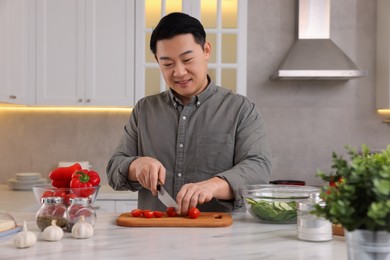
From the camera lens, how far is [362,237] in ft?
3.52

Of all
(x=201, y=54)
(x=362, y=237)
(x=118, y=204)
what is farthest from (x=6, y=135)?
(x=362, y=237)

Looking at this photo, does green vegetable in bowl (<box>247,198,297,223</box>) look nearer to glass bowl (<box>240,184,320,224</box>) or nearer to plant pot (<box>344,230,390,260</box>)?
glass bowl (<box>240,184,320,224</box>)

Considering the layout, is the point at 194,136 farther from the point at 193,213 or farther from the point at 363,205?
the point at 363,205

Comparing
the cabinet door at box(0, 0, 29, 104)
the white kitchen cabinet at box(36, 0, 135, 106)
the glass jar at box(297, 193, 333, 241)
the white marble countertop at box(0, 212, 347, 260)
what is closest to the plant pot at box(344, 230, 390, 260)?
the white marble countertop at box(0, 212, 347, 260)

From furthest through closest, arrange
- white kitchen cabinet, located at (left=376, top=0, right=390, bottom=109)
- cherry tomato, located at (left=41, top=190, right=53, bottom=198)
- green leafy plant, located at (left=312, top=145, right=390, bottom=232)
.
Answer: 1. white kitchen cabinet, located at (left=376, top=0, right=390, bottom=109)
2. cherry tomato, located at (left=41, top=190, right=53, bottom=198)
3. green leafy plant, located at (left=312, top=145, right=390, bottom=232)

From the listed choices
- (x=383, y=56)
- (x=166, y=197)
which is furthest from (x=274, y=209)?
(x=383, y=56)

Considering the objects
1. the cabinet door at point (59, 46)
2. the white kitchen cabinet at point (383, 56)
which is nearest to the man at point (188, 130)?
the cabinet door at point (59, 46)

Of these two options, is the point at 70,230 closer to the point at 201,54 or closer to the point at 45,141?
the point at 201,54

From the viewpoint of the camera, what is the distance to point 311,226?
151 centimetres

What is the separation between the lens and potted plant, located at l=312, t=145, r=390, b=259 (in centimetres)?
99

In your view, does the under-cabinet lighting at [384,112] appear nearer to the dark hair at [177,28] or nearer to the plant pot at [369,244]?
the dark hair at [177,28]

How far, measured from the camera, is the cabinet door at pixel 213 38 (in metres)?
3.94

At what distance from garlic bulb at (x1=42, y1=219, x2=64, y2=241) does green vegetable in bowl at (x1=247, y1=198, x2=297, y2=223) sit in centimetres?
63

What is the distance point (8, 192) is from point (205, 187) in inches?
94.5
